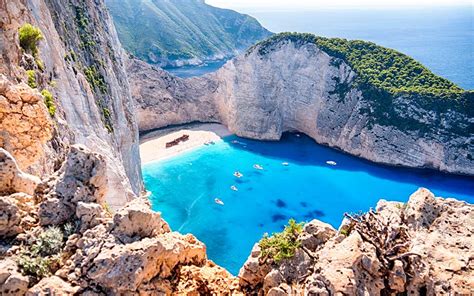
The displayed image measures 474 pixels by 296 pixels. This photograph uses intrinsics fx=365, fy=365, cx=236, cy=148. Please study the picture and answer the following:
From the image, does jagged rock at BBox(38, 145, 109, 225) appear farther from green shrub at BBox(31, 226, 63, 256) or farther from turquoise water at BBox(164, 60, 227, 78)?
turquoise water at BBox(164, 60, 227, 78)

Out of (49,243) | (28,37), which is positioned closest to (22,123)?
(49,243)

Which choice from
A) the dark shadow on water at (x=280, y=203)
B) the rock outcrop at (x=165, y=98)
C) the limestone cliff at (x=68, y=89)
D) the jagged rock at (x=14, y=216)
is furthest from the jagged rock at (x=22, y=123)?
the rock outcrop at (x=165, y=98)

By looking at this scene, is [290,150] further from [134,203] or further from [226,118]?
[134,203]

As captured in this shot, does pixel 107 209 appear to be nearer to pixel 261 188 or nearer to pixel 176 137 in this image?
pixel 261 188

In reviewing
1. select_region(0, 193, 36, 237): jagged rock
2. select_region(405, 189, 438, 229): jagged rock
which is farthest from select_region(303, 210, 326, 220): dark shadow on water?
select_region(0, 193, 36, 237): jagged rock

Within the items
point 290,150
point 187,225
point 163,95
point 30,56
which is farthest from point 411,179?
point 30,56
